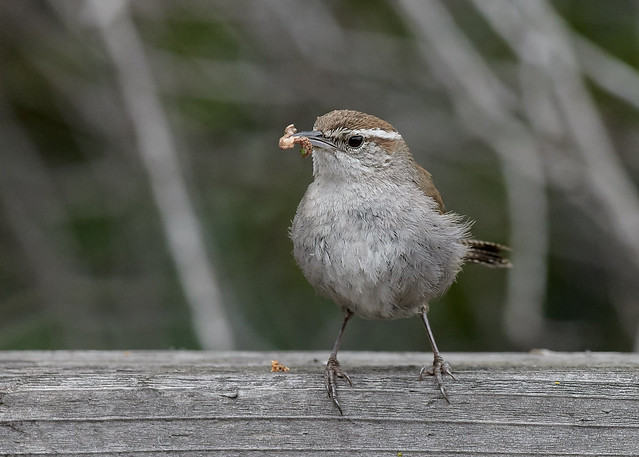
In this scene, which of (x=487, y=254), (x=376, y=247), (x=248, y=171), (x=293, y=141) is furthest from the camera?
(x=248, y=171)

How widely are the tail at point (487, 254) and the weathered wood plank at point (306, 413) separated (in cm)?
123

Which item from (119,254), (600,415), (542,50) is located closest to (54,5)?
(119,254)

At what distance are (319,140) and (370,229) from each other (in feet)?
1.71

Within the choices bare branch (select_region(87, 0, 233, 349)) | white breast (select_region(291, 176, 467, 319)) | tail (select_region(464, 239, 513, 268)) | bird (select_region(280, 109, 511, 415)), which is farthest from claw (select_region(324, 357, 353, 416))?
bare branch (select_region(87, 0, 233, 349))

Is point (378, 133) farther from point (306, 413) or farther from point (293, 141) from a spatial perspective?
point (306, 413)

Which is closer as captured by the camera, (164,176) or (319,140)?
(319,140)

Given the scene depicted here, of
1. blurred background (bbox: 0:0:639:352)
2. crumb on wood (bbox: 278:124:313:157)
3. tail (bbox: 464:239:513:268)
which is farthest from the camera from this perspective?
blurred background (bbox: 0:0:639:352)

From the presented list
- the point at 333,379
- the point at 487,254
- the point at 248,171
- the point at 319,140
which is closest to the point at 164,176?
the point at 319,140

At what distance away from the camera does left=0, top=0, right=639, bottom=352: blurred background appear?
5684 mm

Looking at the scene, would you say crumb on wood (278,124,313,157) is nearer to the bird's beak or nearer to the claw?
the bird's beak

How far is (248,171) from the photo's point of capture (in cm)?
601

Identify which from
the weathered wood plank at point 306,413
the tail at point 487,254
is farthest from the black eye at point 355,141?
the weathered wood plank at point 306,413

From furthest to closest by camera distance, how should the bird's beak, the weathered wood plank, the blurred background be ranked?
1. the blurred background
2. the bird's beak
3. the weathered wood plank

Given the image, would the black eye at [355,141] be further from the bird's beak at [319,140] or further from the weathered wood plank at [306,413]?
the weathered wood plank at [306,413]
